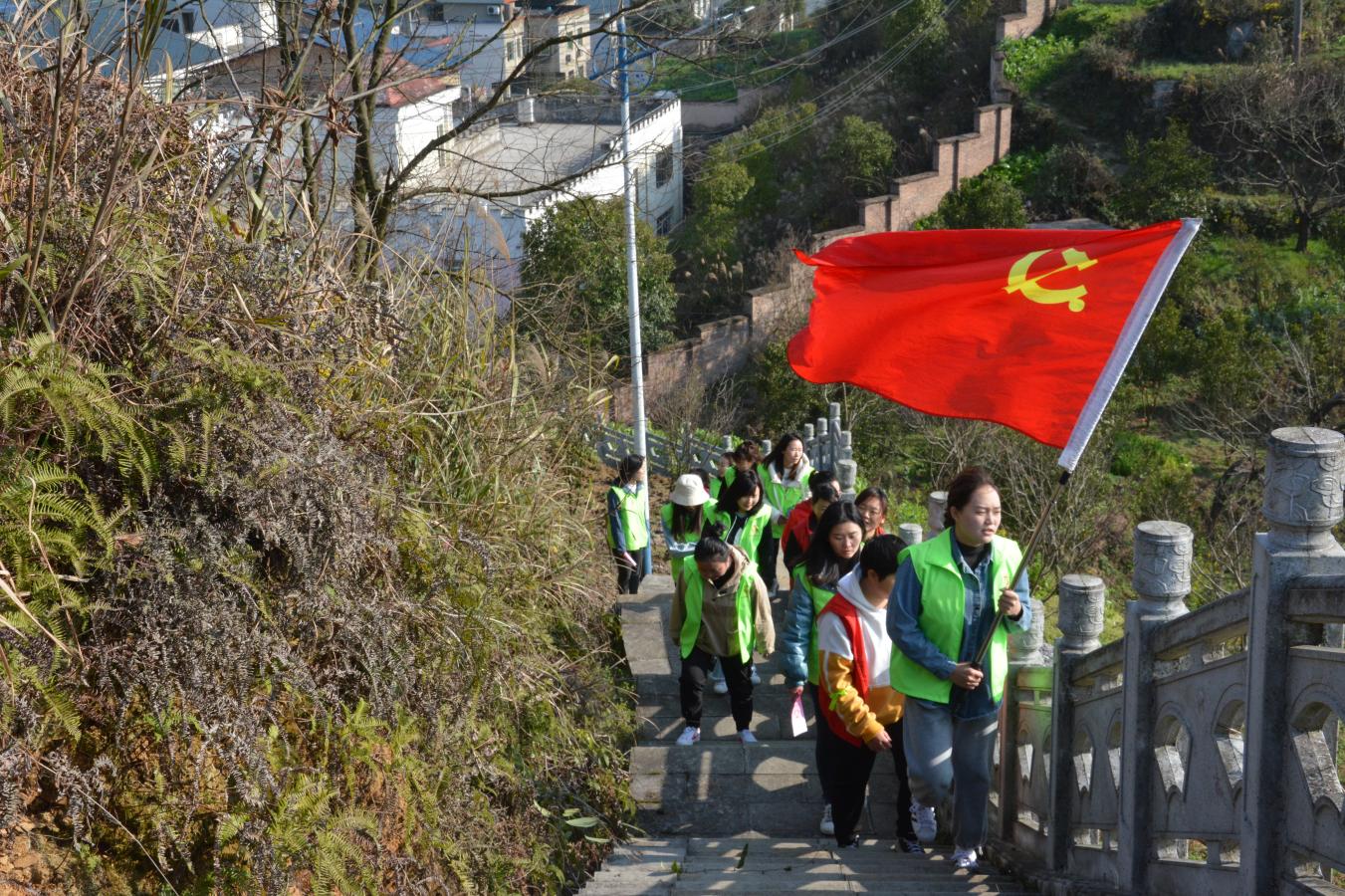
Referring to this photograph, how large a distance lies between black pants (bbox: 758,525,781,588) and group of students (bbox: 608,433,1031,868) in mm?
2244

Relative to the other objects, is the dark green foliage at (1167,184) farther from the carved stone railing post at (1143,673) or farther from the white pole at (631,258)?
the carved stone railing post at (1143,673)

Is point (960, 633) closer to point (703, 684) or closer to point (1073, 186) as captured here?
point (703, 684)

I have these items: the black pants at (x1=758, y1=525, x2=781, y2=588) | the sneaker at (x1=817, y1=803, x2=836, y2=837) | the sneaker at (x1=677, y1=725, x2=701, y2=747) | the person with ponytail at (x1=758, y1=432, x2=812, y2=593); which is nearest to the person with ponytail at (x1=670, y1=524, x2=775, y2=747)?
the sneaker at (x1=677, y1=725, x2=701, y2=747)

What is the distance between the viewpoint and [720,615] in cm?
735

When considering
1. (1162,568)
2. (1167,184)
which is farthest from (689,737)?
(1167,184)

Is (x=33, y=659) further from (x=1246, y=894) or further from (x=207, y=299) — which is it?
(x=1246, y=894)

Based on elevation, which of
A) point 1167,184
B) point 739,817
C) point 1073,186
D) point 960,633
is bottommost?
point 1073,186

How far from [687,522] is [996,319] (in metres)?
3.93

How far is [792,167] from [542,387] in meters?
34.2

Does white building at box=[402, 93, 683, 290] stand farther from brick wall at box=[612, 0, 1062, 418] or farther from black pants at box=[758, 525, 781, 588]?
brick wall at box=[612, 0, 1062, 418]

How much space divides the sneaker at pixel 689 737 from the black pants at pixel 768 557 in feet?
8.18

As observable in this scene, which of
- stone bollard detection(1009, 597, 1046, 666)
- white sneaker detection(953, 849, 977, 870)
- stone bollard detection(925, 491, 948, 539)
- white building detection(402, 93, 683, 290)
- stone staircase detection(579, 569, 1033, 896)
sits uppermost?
white building detection(402, 93, 683, 290)

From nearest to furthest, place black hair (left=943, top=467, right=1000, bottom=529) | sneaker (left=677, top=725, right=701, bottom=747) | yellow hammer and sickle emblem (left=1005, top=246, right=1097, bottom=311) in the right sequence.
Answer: yellow hammer and sickle emblem (left=1005, top=246, right=1097, bottom=311)
black hair (left=943, top=467, right=1000, bottom=529)
sneaker (left=677, top=725, right=701, bottom=747)

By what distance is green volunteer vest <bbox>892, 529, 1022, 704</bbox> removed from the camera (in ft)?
18.7
